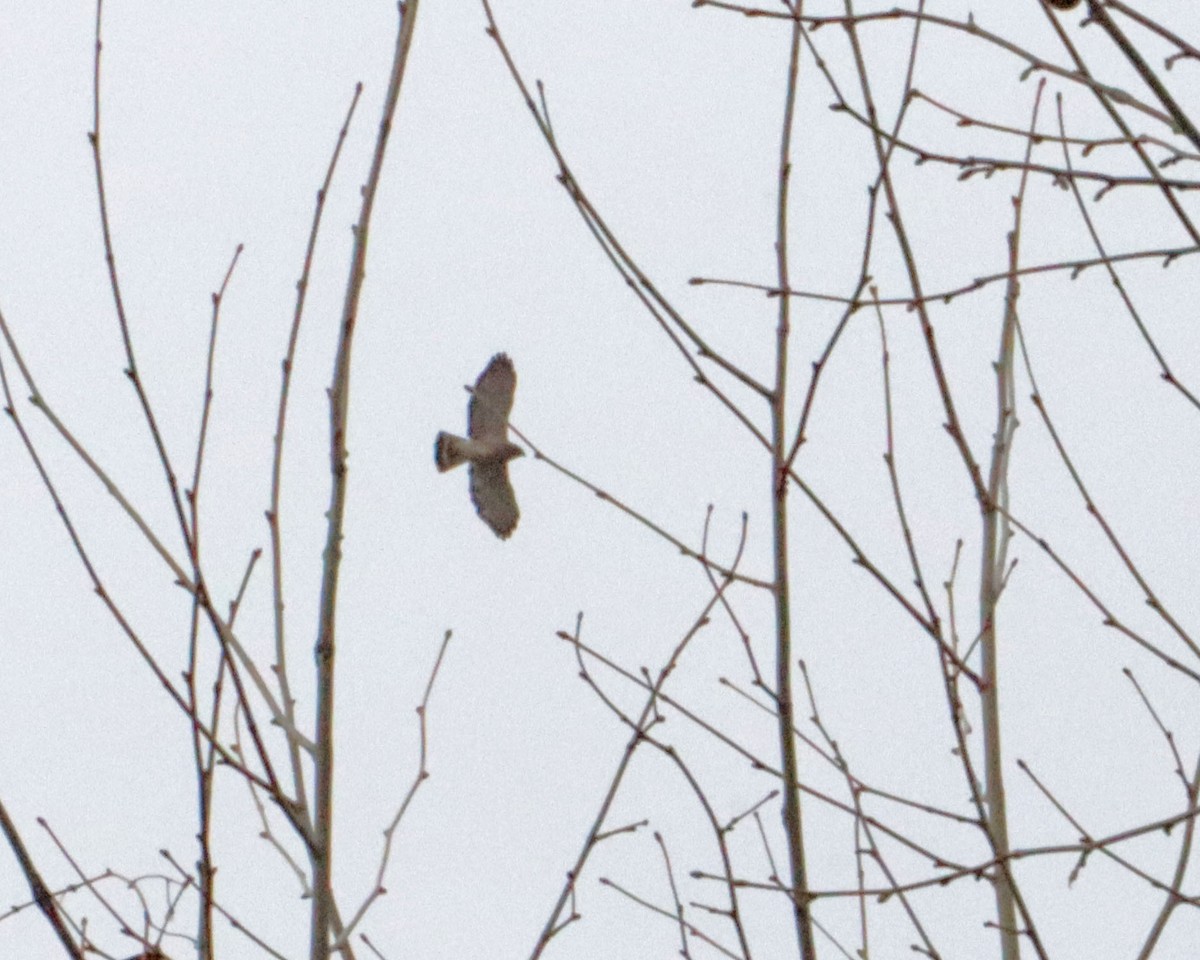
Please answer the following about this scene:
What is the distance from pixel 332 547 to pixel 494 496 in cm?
133

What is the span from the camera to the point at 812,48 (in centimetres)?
247

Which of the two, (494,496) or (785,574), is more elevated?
(494,496)

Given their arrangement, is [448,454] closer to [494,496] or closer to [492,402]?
[494,496]

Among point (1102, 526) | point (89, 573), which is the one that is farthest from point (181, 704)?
point (1102, 526)

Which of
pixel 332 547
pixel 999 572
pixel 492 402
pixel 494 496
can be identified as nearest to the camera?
pixel 332 547

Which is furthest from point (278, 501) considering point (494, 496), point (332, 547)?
point (494, 496)

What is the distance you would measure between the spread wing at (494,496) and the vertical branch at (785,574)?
107cm

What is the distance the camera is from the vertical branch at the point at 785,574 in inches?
83.7

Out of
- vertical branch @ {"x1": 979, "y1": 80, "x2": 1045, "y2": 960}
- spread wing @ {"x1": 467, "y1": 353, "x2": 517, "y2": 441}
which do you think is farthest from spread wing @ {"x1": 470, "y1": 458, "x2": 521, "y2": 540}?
vertical branch @ {"x1": 979, "y1": 80, "x2": 1045, "y2": 960}

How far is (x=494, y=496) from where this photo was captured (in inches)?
132

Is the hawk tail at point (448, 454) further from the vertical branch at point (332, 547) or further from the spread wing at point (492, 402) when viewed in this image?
the vertical branch at point (332, 547)

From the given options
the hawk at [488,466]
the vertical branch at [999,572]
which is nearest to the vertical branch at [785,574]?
the vertical branch at [999,572]

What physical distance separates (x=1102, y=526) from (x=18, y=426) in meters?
1.54

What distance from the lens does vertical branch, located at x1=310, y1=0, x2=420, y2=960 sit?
1980 millimetres
